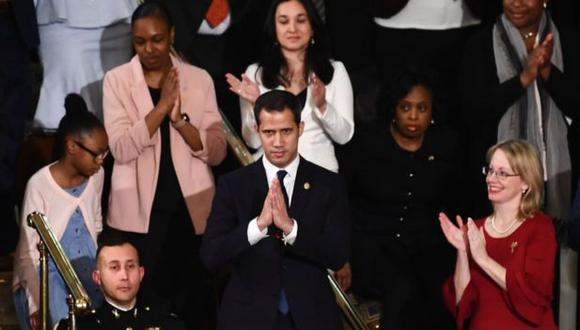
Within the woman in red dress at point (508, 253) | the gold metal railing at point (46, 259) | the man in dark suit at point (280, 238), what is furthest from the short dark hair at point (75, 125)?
the woman in red dress at point (508, 253)

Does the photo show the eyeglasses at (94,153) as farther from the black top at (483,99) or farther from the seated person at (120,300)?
the black top at (483,99)

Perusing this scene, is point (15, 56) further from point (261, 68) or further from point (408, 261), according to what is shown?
point (408, 261)

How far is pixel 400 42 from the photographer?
391 inches

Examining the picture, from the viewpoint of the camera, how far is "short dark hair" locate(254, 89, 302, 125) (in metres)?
8.05

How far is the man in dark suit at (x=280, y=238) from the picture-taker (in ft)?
25.9

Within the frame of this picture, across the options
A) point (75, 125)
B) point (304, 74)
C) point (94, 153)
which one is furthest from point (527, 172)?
point (75, 125)

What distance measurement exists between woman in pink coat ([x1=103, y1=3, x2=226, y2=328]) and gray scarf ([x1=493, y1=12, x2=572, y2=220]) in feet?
5.40

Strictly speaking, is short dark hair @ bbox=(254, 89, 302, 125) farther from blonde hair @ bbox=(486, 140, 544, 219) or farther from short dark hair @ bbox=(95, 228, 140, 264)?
blonde hair @ bbox=(486, 140, 544, 219)

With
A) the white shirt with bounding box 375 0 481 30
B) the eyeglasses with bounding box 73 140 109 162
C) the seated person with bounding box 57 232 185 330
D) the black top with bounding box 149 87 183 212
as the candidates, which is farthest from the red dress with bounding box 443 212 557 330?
the white shirt with bounding box 375 0 481 30

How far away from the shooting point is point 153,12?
909 cm

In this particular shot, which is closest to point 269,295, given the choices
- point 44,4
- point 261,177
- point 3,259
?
point 261,177

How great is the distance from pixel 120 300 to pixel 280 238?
32.3 inches

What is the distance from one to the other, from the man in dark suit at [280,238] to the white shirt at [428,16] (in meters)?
1.98

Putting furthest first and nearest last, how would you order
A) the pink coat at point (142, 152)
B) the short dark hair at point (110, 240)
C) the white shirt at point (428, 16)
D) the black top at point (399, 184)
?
the white shirt at point (428, 16)
the black top at point (399, 184)
the pink coat at point (142, 152)
the short dark hair at point (110, 240)
